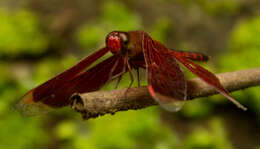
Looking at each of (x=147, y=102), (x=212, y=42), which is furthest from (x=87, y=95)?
(x=212, y=42)

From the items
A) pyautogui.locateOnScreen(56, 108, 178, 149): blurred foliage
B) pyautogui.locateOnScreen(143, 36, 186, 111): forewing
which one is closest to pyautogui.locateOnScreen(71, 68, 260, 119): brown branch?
pyautogui.locateOnScreen(143, 36, 186, 111): forewing

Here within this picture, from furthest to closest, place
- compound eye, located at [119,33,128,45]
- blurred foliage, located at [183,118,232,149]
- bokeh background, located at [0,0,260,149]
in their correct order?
bokeh background, located at [0,0,260,149] → blurred foliage, located at [183,118,232,149] → compound eye, located at [119,33,128,45]

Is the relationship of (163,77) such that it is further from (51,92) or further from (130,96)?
(51,92)

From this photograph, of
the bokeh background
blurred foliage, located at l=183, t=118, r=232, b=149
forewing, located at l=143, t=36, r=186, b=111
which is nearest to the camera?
forewing, located at l=143, t=36, r=186, b=111

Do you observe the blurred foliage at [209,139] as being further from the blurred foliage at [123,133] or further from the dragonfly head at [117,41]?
the dragonfly head at [117,41]

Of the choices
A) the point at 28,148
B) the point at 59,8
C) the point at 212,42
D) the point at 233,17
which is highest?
the point at 59,8

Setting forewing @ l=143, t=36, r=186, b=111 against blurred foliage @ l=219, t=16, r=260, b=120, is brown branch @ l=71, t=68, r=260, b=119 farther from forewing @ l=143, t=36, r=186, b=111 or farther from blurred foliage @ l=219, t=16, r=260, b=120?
blurred foliage @ l=219, t=16, r=260, b=120

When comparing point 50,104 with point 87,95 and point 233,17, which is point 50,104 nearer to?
point 87,95
